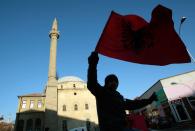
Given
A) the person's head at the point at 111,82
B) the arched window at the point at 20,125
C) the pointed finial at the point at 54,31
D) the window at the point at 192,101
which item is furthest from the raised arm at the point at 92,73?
the pointed finial at the point at 54,31

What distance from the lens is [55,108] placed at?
128ft

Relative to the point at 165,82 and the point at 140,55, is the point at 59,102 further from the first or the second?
the point at 140,55

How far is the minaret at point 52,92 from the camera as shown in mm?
36656

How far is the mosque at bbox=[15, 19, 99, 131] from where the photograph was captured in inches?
1544

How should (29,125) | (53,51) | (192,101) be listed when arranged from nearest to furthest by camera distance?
→ (192,101), (29,125), (53,51)

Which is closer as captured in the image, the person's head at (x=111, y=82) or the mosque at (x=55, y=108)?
the person's head at (x=111, y=82)

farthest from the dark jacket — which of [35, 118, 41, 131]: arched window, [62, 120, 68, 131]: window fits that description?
[35, 118, 41, 131]: arched window

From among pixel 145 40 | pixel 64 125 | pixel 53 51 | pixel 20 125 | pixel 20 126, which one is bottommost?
pixel 145 40

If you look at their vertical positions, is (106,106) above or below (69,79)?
below

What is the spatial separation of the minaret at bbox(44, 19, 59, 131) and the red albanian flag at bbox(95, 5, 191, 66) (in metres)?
35.1

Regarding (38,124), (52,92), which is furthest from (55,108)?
(38,124)

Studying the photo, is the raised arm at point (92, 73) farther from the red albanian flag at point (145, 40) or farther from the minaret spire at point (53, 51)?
the minaret spire at point (53, 51)

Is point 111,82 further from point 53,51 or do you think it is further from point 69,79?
point 69,79

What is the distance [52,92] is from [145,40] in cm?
3754
